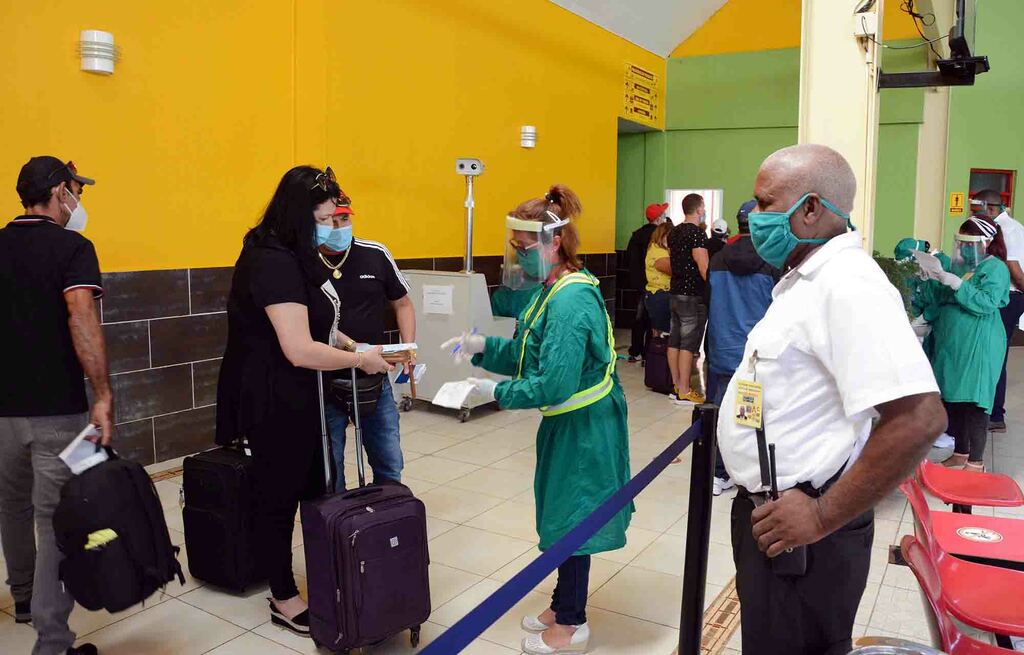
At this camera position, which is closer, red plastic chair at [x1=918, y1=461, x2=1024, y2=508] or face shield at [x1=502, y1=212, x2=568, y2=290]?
face shield at [x1=502, y1=212, x2=568, y2=290]

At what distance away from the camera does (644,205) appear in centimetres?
1071

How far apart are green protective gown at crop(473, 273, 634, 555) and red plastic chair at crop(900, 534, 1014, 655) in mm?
892

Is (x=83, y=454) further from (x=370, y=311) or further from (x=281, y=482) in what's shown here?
(x=370, y=311)

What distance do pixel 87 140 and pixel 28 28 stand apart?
58cm

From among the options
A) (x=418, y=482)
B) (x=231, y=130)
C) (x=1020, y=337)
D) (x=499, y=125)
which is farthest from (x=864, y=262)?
(x=1020, y=337)

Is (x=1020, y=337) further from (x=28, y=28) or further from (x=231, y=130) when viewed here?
(x=28, y=28)

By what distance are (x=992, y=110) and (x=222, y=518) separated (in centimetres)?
1097

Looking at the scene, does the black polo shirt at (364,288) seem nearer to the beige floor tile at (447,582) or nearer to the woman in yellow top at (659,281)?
the beige floor tile at (447,582)

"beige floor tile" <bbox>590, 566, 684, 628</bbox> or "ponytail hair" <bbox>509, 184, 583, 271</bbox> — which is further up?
"ponytail hair" <bbox>509, 184, 583, 271</bbox>

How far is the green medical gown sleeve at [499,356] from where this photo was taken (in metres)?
2.71

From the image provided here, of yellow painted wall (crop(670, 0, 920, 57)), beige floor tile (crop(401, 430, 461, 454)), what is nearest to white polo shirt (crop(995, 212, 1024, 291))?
yellow painted wall (crop(670, 0, 920, 57))

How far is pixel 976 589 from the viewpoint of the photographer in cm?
210

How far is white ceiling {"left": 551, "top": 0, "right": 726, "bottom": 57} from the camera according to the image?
855cm

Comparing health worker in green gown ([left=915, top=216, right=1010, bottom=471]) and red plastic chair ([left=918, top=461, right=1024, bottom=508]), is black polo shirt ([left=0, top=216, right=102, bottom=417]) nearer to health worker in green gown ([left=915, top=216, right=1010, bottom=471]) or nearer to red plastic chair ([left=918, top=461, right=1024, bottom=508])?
red plastic chair ([left=918, top=461, right=1024, bottom=508])
